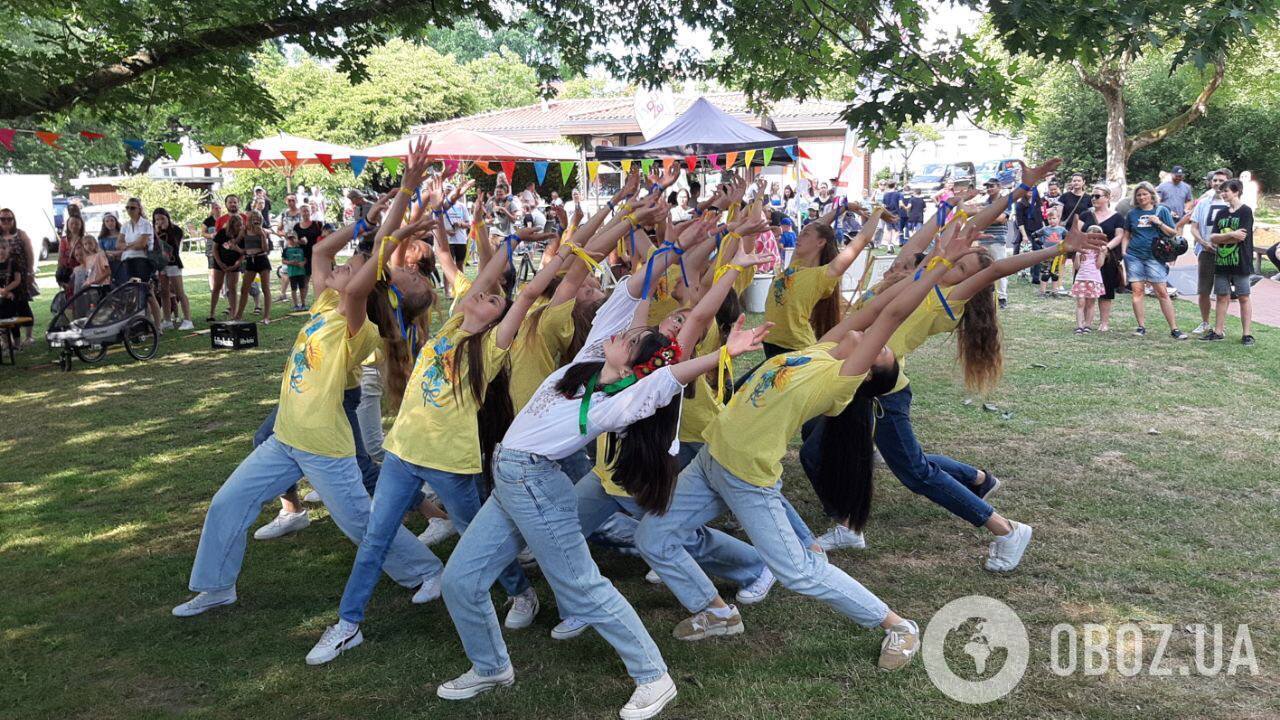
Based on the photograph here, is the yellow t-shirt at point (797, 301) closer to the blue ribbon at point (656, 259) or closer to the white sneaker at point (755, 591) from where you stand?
the blue ribbon at point (656, 259)

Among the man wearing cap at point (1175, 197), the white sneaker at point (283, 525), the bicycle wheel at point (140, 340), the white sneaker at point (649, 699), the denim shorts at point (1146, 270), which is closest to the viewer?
the white sneaker at point (649, 699)

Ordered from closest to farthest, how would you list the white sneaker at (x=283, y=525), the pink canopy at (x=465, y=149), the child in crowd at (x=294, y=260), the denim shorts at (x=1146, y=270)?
1. the white sneaker at (x=283, y=525)
2. the denim shorts at (x=1146, y=270)
3. the child in crowd at (x=294, y=260)
4. the pink canopy at (x=465, y=149)

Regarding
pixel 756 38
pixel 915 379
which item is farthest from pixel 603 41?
pixel 915 379

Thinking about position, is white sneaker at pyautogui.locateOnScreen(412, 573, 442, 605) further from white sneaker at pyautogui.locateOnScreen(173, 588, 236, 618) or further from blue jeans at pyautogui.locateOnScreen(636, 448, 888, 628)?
blue jeans at pyautogui.locateOnScreen(636, 448, 888, 628)

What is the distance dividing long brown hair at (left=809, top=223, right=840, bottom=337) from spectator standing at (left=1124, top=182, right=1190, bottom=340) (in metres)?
6.58

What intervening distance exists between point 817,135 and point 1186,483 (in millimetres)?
32612

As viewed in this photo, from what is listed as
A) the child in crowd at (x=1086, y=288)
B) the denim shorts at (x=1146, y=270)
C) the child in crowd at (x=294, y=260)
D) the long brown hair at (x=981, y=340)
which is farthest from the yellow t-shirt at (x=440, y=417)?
the child in crowd at (x=294, y=260)

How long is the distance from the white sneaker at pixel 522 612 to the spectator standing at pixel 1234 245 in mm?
8693

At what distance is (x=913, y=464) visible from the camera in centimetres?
462

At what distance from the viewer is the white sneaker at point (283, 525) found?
17.6 ft

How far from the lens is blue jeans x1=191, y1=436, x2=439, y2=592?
4094 mm

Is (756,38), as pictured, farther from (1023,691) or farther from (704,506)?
(1023,691)

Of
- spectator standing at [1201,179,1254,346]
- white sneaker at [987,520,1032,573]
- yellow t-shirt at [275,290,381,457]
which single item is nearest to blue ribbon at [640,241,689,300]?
yellow t-shirt at [275,290,381,457]

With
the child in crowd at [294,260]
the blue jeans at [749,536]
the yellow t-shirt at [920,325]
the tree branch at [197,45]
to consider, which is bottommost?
the blue jeans at [749,536]
